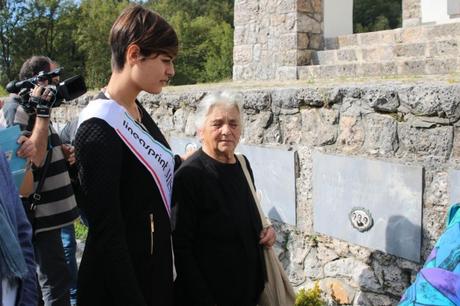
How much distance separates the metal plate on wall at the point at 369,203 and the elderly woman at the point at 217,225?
2.43 feet

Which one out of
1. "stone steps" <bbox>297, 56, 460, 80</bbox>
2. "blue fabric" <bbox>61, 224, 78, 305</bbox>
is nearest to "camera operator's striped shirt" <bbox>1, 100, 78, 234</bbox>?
"blue fabric" <bbox>61, 224, 78, 305</bbox>

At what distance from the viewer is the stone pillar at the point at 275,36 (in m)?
6.45

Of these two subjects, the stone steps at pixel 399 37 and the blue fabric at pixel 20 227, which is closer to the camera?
the blue fabric at pixel 20 227

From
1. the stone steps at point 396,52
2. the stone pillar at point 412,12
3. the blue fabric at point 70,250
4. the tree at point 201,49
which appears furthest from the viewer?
the tree at point 201,49

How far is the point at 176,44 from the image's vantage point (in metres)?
1.93

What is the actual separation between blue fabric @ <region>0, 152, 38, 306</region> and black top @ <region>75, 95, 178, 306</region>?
0.58ft

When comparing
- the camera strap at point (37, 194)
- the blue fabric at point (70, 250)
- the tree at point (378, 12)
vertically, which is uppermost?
the tree at point (378, 12)

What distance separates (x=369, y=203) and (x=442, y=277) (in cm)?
113

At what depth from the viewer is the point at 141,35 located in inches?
71.6

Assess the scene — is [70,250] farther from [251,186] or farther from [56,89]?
[251,186]

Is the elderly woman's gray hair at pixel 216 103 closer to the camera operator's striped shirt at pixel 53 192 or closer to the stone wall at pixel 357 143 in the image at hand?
the stone wall at pixel 357 143

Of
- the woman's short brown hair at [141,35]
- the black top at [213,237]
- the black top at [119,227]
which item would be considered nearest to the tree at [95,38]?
the black top at [213,237]

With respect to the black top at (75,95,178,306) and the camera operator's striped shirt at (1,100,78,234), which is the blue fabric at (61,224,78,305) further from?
the black top at (75,95,178,306)

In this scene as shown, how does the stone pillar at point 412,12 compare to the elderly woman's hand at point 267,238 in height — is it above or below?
above
